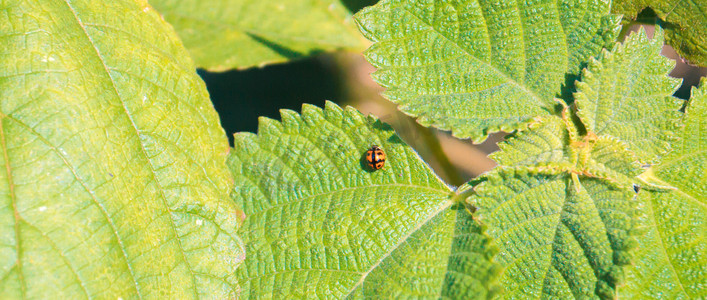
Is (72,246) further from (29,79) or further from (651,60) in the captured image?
(651,60)

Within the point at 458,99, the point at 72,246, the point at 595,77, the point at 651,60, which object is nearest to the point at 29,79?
the point at 72,246

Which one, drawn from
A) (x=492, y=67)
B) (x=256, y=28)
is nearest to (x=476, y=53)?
(x=492, y=67)

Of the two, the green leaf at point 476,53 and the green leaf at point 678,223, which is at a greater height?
the green leaf at point 476,53

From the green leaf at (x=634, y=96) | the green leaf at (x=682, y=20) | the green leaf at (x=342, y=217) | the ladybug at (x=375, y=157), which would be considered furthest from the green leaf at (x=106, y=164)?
the green leaf at (x=682, y=20)

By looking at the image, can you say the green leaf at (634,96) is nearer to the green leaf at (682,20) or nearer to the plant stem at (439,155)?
the green leaf at (682,20)

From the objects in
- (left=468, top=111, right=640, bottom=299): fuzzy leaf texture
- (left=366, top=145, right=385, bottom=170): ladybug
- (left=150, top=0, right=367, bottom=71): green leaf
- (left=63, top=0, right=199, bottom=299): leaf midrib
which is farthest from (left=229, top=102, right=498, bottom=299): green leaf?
(left=150, top=0, right=367, bottom=71): green leaf

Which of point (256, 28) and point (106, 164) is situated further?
point (256, 28)

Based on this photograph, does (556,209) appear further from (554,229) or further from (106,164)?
(106,164)
